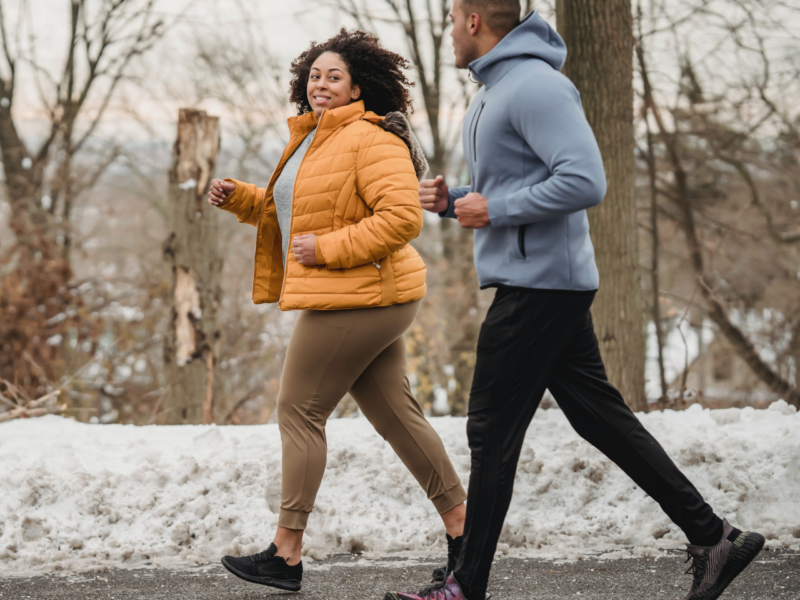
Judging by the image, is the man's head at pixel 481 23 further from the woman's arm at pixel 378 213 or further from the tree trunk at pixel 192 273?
the tree trunk at pixel 192 273

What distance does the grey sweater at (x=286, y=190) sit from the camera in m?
2.95

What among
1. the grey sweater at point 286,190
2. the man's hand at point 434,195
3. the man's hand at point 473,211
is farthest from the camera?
the grey sweater at point 286,190

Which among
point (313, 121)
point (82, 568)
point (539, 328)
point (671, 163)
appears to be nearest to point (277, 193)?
point (313, 121)

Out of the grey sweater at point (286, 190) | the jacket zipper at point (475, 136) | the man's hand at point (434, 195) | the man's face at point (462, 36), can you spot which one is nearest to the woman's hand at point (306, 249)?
the grey sweater at point (286, 190)

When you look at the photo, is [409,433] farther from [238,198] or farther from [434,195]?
[238,198]

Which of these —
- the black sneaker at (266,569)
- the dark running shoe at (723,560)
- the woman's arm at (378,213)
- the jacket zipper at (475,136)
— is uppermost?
the jacket zipper at (475,136)

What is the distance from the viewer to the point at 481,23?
2471mm

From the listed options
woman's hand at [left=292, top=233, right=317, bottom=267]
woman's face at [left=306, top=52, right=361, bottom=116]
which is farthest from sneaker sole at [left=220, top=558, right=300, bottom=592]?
woman's face at [left=306, top=52, right=361, bottom=116]

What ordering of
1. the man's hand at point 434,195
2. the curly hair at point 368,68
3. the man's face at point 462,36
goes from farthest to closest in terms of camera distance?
the curly hair at point 368,68, the man's hand at point 434,195, the man's face at point 462,36

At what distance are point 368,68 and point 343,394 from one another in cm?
131

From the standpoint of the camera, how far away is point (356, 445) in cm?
423

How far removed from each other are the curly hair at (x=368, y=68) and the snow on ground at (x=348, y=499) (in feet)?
6.23

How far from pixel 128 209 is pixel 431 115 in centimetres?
739

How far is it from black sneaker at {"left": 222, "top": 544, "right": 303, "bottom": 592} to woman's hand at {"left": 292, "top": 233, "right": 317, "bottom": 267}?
3.57 feet
